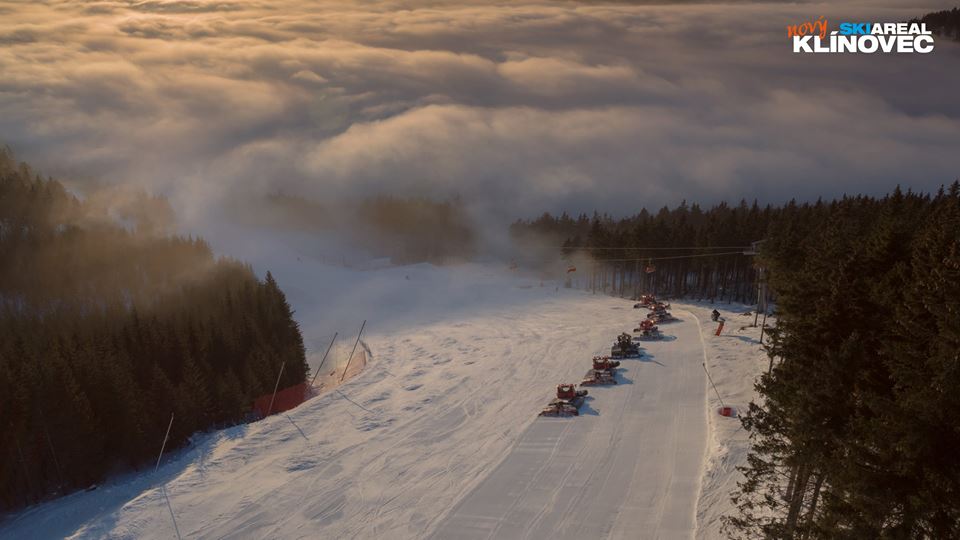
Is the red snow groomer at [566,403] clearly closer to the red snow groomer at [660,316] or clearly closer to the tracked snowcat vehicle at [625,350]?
the tracked snowcat vehicle at [625,350]

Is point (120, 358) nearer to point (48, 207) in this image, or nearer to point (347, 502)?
point (347, 502)

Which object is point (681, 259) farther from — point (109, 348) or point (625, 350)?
point (109, 348)

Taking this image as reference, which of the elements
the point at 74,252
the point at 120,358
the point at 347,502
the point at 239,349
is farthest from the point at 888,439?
the point at 74,252

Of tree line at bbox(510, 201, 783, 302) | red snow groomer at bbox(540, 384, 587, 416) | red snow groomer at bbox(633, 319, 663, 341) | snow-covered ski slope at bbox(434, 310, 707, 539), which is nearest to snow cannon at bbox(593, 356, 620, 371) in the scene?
snow-covered ski slope at bbox(434, 310, 707, 539)

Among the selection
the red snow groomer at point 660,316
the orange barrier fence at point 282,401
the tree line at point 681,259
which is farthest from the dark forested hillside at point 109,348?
the tree line at point 681,259

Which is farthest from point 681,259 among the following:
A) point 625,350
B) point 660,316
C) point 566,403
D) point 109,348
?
point 109,348

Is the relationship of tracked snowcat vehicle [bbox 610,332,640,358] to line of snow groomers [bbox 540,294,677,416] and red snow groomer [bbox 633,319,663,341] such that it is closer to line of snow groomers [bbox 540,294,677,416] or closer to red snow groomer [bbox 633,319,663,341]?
line of snow groomers [bbox 540,294,677,416]
